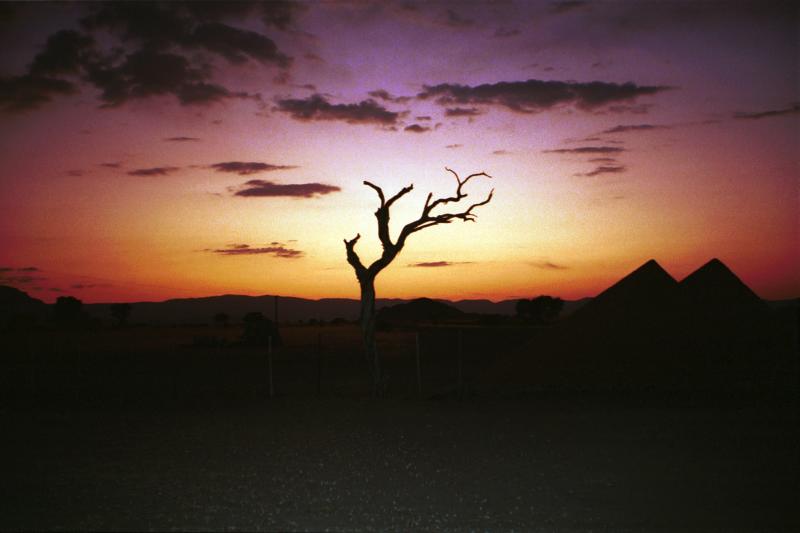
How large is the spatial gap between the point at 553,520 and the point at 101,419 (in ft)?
38.3

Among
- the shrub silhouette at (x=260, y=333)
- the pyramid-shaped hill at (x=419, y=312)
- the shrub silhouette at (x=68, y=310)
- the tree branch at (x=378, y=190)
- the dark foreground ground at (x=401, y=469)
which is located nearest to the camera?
the dark foreground ground at (x=401, y=469)

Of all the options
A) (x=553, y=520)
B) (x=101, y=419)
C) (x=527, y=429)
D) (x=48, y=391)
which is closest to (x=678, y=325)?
(x=527, y=429)

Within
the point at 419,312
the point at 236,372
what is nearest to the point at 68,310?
the point at 419,312

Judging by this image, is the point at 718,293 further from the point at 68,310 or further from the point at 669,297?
the point at 68,310

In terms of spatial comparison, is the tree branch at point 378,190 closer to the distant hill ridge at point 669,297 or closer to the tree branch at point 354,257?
the tree branch at point 354,257

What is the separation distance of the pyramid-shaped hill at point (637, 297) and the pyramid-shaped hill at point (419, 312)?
333ft

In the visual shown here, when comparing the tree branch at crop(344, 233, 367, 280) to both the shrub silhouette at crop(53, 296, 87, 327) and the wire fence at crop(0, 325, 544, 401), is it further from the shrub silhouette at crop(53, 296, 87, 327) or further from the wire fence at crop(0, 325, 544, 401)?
the shrub silhouette at crop(53, 296, 87, 327)

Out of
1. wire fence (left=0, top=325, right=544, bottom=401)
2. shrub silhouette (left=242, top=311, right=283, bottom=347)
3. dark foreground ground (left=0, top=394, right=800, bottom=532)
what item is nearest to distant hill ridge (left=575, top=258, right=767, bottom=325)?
wire fence (left=0, top=325, right=544, bottom=401)

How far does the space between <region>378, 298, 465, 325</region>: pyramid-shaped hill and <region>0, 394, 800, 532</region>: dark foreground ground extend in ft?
355

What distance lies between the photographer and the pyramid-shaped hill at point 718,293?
21.6 meters

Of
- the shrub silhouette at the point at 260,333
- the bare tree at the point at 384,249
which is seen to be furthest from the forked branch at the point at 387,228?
the shrub silhouette at the point at 260,333

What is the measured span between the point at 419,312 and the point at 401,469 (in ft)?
399

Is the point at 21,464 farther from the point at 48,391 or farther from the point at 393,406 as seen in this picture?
→ the point at 48,391

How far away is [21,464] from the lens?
11219 millimetres
